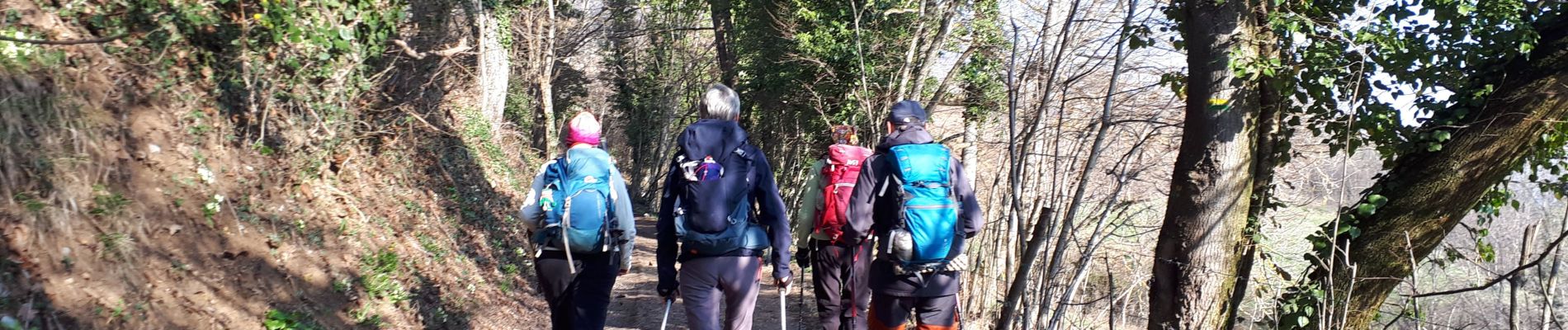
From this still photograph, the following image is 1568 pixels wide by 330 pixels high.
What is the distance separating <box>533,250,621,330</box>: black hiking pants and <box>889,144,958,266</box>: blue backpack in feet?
4.74

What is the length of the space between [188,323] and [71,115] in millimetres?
1274

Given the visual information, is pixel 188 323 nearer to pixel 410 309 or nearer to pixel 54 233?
pixel 54 233

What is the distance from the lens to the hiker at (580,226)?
16.0ft

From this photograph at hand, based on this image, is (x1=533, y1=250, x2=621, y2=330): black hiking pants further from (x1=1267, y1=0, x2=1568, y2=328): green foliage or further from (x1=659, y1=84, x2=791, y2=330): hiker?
(x1=1267, y1=0, x2=1568, y2=328): green foliage

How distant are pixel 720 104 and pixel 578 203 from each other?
2.84 feet

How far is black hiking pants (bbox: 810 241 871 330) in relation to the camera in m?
6.71

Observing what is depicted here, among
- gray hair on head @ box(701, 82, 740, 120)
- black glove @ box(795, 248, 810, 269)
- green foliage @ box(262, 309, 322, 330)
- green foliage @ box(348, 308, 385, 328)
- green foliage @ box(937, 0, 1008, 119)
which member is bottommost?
green foliage @ box(348, 308, 385, 328)

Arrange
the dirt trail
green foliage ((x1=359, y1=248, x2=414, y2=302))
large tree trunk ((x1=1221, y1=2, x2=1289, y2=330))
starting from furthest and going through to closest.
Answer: the dirt trail, green foliage ((x1=359, y1=248, x2=414, y2=302)), large tree trunk ((x1=1221, y1=2, x2=1289, y2=330))

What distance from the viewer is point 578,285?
5.07 meters

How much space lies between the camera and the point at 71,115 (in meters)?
5.19

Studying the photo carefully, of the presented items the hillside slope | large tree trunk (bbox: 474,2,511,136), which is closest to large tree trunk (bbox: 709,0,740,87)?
large tree trunk (bbox: 474,2,511,136)

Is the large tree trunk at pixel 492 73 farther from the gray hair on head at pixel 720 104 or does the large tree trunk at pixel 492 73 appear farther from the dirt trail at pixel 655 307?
the gray hair on head at pixel 720 104

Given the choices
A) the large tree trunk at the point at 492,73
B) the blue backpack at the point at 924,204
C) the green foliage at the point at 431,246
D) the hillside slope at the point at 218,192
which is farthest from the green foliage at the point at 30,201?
the large tree trunk at the point at 492,73

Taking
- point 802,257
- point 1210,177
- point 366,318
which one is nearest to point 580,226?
point 802,257
